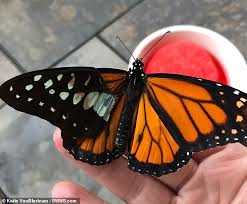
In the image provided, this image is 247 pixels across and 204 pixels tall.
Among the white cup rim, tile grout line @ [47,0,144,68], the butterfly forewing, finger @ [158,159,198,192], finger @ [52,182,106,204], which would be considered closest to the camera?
the butterfly forewing

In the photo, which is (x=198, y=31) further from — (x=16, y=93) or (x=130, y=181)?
(x=16, y=93)

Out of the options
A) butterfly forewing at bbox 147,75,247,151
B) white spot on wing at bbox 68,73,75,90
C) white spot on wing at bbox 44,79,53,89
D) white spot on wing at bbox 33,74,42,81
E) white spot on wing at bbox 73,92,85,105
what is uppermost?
white spot on wing at bbox 33,74,42,81

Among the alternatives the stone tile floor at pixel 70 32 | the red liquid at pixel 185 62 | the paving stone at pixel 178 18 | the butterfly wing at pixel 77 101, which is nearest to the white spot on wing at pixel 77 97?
the butterfly wing at pixel 77 101

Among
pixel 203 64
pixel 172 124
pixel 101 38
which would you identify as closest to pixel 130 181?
pixel 172 124

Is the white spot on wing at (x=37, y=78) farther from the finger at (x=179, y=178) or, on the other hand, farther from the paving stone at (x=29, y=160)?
the paving stone at (x=29, y=160)

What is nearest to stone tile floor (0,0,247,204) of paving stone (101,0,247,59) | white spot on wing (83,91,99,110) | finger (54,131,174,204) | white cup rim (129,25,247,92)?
paving stone (101,0,247,59)

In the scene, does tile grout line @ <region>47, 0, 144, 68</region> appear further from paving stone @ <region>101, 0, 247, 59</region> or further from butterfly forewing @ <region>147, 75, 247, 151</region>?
butterfly forewing @ <region>147, 75, 247, 151</region>
